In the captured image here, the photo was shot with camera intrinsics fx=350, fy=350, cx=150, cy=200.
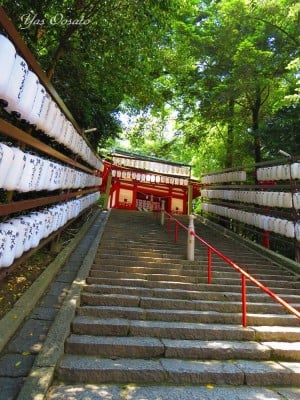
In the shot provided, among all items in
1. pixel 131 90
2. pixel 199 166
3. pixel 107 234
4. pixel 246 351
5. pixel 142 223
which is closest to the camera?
pixel 246 351

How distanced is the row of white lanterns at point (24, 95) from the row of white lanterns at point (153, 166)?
53.3 ft

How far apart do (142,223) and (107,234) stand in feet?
11.6

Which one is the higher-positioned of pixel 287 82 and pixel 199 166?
pixel 287 82

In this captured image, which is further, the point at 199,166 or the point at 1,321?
the point at 199,166

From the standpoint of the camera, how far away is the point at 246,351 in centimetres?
507

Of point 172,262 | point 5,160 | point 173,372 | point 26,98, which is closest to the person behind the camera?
point 5,160

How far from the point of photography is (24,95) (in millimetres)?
4020

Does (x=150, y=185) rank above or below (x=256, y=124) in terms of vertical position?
below

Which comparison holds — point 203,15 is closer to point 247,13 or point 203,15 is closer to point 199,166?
point 247,13

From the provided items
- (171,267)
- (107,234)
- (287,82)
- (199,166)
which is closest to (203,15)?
(287,82)

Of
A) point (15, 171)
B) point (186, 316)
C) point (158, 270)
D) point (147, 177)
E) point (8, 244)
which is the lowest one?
point (186, 316)

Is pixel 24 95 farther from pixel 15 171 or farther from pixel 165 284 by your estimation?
pixel 165 284

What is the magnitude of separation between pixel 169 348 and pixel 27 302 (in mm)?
2181

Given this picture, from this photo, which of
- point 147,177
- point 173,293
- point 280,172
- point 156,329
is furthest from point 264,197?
point 147,177
